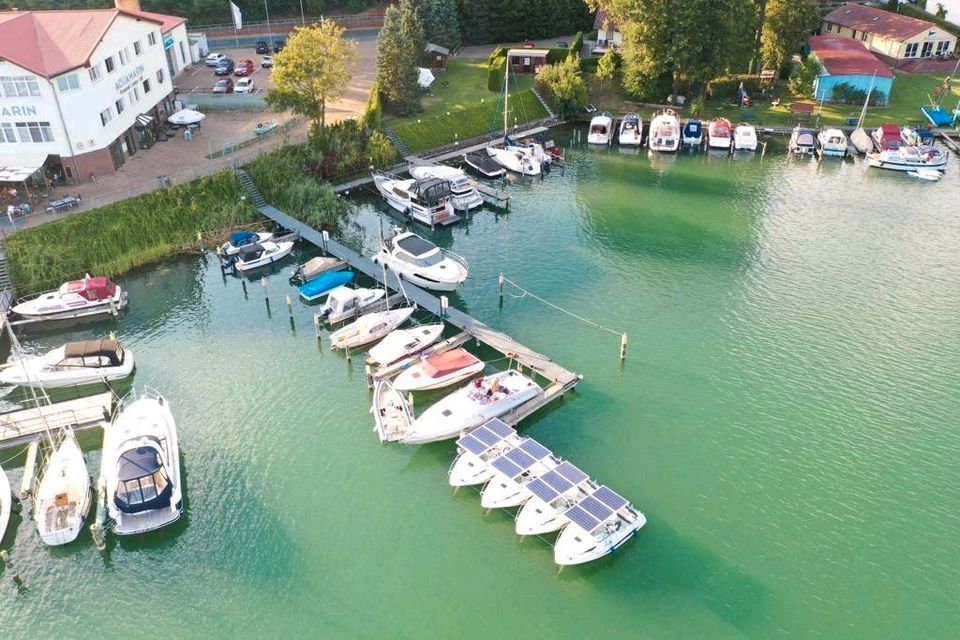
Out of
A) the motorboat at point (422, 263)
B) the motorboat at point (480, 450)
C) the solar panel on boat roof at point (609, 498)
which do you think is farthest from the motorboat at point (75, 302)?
the solar panel on boat roof at point (609, 498)

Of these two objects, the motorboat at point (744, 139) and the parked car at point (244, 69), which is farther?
the parked car at point (244, 69)

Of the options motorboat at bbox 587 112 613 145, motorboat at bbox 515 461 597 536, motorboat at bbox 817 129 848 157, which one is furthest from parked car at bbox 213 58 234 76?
motorboat at bbox 515 461 597 536

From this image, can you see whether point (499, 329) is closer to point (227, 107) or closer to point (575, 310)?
point (575, 310)

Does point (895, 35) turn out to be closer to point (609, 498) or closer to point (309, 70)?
point (309, 70)

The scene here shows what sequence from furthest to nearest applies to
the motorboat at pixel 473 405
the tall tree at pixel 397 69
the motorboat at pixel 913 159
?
the tall tree at pixel 397 69 < the motorboat at pixel 913 159 < the motorboat at pixel 473 405

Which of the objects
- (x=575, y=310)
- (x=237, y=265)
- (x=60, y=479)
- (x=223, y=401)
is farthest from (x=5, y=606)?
(x=575, y=310)

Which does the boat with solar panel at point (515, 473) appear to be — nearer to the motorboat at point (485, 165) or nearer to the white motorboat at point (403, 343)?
the white motorboat at point (403, 343)
